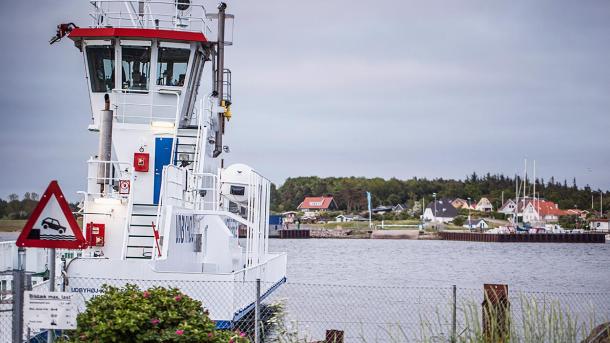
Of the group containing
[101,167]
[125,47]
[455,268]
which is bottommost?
[455,268]

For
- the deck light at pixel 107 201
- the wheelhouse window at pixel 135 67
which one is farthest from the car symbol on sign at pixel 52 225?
the wheelhouse window at pixel 135 67

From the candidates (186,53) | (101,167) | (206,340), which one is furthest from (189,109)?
(206,340)

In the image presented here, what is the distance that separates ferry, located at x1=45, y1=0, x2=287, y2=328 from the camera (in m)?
19.4

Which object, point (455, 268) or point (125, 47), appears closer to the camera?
point (125, 47)

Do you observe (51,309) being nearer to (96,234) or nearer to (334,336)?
(334,336)

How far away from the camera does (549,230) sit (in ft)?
519

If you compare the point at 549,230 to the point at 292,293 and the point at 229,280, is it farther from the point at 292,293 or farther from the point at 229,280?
the point at 229,280

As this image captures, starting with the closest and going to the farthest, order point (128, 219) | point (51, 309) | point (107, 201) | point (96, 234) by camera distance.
Answer: 1. point (51, 309)
2. point (128, 219)
3. point (96, 234)
4. point (107, 201)

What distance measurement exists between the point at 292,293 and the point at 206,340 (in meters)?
28.8

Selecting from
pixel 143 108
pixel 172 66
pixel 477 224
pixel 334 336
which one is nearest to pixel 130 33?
pixel 172 66

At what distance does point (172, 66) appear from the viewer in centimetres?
2334

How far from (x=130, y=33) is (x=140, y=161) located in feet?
13.3

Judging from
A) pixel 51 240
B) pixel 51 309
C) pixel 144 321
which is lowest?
pixel 144 321

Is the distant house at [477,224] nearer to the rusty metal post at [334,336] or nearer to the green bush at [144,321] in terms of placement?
the rusty metal post at [334,336]
